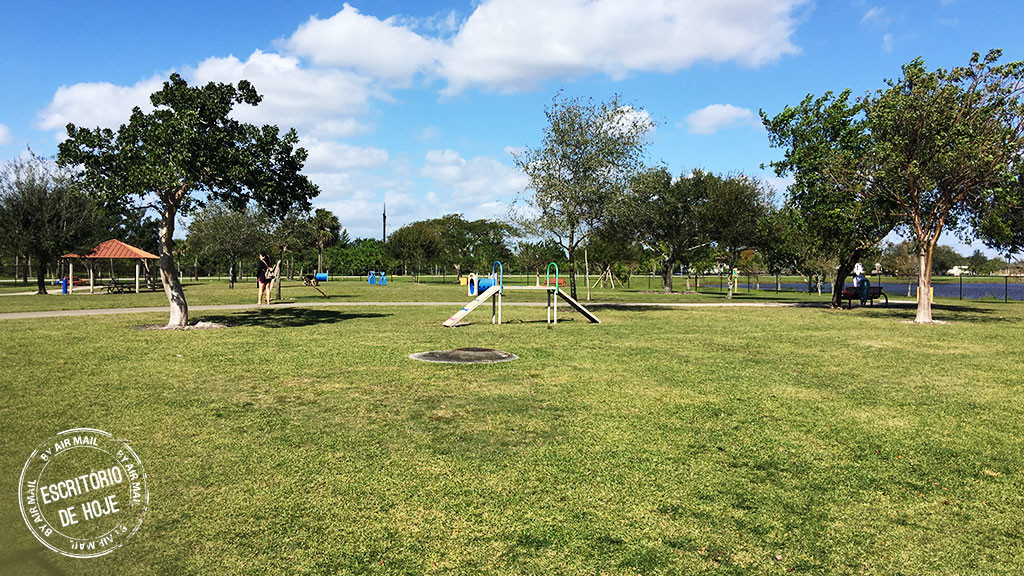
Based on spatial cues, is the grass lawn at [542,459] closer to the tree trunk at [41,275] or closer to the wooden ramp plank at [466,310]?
the wooden ramp plank at [466,310]

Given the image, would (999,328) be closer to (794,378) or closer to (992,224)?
(992,224)

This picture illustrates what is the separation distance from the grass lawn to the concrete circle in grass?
0.50 meters

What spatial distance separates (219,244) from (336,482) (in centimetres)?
5280

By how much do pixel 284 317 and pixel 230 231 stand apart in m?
35.7

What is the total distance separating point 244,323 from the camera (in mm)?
18094

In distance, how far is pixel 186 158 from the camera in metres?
14.0

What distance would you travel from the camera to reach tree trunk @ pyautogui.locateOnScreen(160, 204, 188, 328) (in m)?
15.9

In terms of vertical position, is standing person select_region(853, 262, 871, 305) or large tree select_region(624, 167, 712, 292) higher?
large tree select_region(624, 167, 712, 292)

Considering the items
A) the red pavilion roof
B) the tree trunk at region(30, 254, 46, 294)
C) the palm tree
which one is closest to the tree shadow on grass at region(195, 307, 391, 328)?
the tree trunk at region(30, 254, 46, 294)

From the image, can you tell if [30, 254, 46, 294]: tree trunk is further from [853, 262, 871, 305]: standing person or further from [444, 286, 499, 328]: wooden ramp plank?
[853, 262, 871, 305]: standing person

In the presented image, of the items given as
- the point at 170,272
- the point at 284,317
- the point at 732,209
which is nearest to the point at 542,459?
the point at 170,272

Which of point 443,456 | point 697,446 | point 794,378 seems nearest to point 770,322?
point 794,378

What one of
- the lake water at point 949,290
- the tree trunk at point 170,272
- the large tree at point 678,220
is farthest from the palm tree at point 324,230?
the tree trunk at point 170,272

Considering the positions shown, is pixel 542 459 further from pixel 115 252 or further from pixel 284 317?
pixel 115 252
